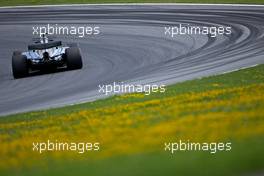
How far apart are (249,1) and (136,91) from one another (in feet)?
71.3

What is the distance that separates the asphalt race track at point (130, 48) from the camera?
20.8 metres

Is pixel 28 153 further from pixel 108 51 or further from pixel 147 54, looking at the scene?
pixel 108 51

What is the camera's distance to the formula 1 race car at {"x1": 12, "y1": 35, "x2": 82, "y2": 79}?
76.3 feet

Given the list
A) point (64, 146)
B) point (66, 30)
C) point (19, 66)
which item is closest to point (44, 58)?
point (19, 66)

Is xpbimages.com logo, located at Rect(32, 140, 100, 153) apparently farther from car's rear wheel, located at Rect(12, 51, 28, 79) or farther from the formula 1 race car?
the formula 1 race car

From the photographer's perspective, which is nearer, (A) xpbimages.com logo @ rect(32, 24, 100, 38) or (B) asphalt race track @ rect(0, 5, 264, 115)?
(B) asphalt race track @ rect(0, 5, 264, 115)

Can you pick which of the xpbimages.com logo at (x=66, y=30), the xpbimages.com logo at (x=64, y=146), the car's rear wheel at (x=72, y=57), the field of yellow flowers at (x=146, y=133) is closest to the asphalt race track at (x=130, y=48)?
the car's rear wheel at (x=72, y=57)

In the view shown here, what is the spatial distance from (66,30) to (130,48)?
905 cm

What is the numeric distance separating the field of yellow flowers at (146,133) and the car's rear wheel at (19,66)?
6099mm

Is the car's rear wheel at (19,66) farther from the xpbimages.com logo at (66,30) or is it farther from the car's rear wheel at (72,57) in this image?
the xpbimages.com logo at (66,30)

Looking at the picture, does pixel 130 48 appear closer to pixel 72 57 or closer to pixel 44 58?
pixel 72 57

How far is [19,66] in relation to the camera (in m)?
23.1

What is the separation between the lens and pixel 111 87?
2020 centimetres

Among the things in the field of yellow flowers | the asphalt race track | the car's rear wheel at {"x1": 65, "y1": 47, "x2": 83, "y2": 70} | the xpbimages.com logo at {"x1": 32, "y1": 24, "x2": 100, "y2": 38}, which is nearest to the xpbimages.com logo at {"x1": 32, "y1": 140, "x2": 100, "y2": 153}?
the field of yellow flowers
